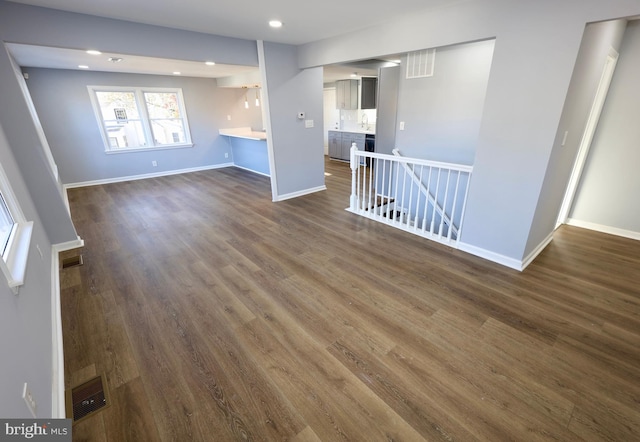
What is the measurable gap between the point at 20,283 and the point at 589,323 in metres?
3.75

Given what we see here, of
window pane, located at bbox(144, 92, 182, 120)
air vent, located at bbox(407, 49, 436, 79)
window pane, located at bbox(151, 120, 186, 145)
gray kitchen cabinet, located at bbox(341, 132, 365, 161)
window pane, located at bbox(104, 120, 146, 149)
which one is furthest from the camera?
gray kitchen cabinet, located at bbox(341, 132, 365, 161)

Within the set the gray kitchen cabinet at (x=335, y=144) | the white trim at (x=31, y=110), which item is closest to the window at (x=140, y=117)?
the white trim at (x=31, y=110)

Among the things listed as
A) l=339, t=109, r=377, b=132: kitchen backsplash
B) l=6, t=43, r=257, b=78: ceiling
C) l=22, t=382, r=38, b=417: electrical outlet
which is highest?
l=6, t=43, r=257, b=78: ceiling

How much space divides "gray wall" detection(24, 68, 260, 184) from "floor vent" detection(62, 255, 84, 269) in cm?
414

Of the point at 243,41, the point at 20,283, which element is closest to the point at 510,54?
the point at 243,41

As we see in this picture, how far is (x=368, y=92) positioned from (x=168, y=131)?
541 cm

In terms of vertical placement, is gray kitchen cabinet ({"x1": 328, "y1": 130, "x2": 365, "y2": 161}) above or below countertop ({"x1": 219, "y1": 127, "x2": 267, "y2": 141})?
below

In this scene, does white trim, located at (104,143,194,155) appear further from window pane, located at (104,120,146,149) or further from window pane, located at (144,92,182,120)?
window pane, located at (144,92,182,120)

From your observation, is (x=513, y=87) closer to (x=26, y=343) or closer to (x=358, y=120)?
(x=26, y=343)

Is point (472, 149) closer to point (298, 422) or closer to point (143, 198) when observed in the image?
point (298, 422)

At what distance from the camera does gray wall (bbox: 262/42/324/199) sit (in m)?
4.43

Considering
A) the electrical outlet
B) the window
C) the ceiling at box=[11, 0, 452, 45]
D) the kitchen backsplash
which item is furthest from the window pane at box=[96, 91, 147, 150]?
the electrical outlet

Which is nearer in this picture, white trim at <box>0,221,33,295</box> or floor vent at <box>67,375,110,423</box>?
white trim at <box>0,221,33,295</box>

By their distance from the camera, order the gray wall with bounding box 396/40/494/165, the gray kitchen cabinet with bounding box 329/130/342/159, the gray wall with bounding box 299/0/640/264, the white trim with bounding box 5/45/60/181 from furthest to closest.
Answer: the gray kitchen cabinet with bounding box 329/130/342/159, the gray wall with bounding box 396/40/494/165, the white trim with bounding box 5/45/60/181, the gray wall with bounding box 299/0/640/264
